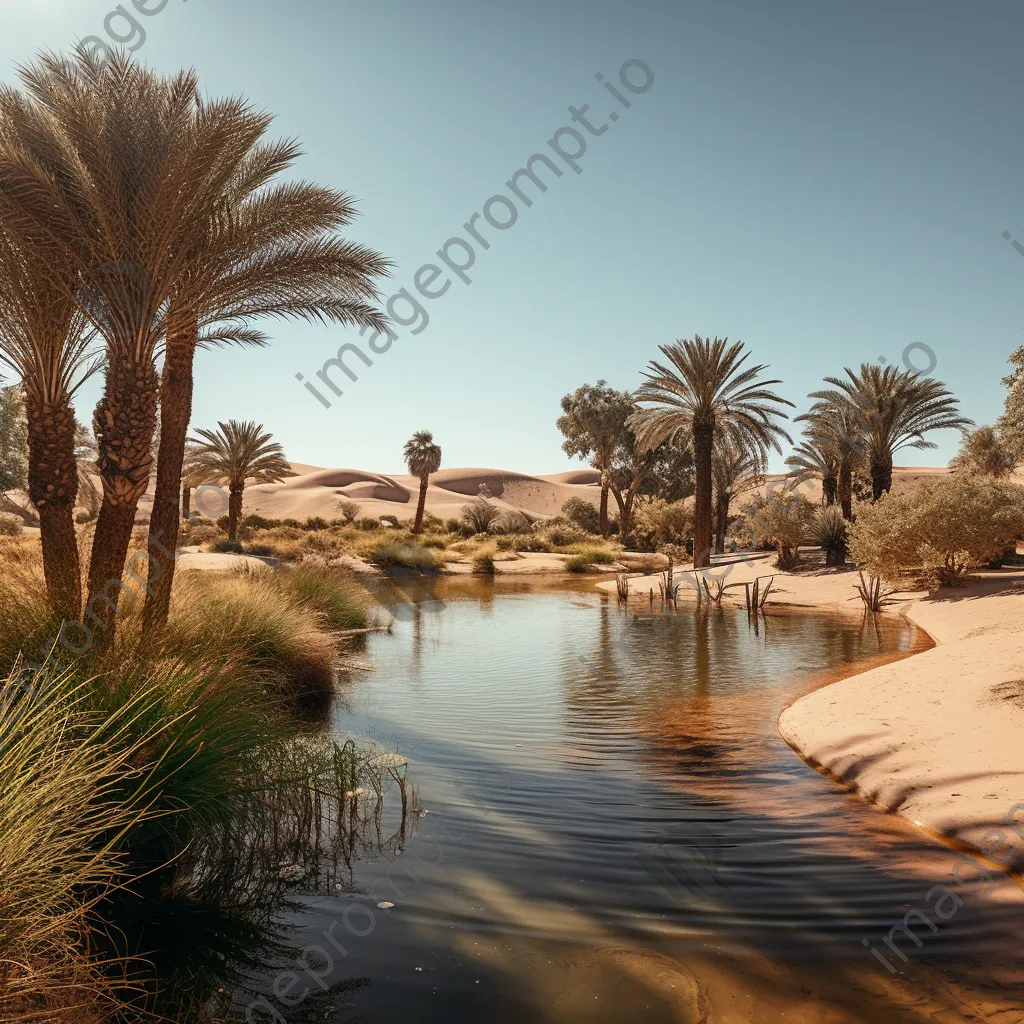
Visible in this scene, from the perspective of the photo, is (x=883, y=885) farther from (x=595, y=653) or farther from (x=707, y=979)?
(x=595, y=653)

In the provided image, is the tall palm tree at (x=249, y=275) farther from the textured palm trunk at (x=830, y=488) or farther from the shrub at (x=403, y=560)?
the textured palm trunk at (x=830, y=488)

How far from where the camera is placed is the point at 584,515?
2254 inches

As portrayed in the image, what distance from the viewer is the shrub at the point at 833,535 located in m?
25.8

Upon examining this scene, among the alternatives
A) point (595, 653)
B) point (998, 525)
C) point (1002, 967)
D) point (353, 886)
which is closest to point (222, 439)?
point (595, 653)

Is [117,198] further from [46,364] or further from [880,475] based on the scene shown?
[880,475]

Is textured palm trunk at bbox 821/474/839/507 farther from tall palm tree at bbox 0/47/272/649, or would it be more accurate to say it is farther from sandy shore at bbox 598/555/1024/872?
tall palm tree at bbox 0/47/272/649

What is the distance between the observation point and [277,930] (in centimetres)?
445

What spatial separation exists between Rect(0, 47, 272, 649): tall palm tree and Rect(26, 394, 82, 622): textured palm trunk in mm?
704

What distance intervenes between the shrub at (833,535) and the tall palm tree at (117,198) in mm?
A: 22233

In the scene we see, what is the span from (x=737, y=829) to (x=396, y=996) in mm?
3170

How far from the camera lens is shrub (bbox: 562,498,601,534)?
185 ft

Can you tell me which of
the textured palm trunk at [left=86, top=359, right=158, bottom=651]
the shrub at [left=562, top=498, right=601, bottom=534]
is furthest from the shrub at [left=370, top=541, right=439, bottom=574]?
the textured palm trunk at [left=86, top=359, right=158, bottom=651]

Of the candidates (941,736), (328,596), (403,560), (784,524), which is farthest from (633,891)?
(403,560)

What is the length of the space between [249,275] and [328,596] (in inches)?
305
